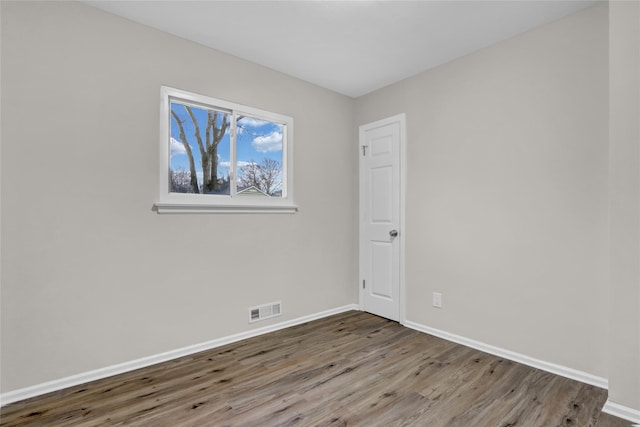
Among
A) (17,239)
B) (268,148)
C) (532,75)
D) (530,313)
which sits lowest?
(530,313)

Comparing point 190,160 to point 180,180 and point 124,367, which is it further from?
point 124,367

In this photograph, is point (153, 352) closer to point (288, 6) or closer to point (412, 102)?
point (288, 6)

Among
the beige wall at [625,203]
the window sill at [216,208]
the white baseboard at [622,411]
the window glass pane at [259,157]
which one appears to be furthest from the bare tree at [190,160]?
the white baseboard at [622,411]

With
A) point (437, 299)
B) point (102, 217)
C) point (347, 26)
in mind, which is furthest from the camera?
point (437, 299)

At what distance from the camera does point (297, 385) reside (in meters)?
2.11

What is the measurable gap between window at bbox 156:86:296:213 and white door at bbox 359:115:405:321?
925mm

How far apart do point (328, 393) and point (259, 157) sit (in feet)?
6.97

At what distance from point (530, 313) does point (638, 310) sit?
2.46 feet

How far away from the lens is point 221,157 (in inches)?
112

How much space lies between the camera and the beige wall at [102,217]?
1.93 m

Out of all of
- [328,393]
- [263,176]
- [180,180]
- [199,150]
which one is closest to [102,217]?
[180,180]

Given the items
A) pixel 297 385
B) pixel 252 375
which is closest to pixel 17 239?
pixel 252 375

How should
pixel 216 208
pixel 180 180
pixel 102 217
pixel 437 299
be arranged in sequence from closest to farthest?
pixel 102 217
pixel 180 180
pixel 216 208
pixel 437 299

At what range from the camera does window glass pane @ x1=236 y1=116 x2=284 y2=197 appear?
117 inches
